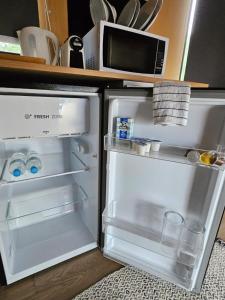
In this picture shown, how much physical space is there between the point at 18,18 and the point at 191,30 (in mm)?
1597

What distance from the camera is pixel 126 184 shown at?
3.38 ft

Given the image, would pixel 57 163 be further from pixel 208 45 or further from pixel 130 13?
pixel 208 45

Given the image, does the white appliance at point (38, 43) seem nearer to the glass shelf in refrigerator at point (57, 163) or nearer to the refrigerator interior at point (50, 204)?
the refrigerator interior at point (50, 204)

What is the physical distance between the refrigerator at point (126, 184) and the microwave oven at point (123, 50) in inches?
10.0

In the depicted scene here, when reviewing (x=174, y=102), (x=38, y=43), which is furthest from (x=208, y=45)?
(x=38, y=43)

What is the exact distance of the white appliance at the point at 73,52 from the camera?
2.94 ft

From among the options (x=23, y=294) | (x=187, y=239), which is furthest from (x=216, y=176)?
(x=23, y=294)

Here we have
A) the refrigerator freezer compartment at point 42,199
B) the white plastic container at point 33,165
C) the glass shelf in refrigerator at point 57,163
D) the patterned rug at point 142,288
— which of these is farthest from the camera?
the glass shelf in refrigerator at point 57,163

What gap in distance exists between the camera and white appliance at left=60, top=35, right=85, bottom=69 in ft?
2.94

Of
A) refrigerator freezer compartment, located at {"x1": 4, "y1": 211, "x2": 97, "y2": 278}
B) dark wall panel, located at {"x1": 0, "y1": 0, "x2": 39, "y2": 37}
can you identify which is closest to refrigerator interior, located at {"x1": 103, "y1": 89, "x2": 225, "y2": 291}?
refrigerator freezer compartment, located at {"x1": 4, "y1": 211, "x2": 97, "y2": 278}

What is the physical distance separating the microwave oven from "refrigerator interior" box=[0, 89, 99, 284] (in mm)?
258

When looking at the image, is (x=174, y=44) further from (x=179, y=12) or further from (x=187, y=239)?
(x=187, y=239)

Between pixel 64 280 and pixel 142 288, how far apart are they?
1.59ft

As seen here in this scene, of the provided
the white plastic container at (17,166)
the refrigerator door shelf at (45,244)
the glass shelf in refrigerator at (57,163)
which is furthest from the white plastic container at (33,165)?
the refrigerator door shelf at (45,244)
